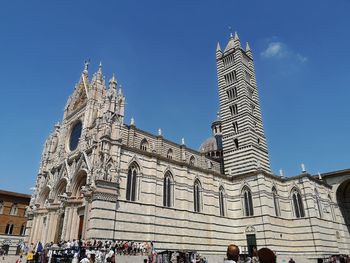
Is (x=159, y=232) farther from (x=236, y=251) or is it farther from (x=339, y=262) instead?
(x=236, y=251)

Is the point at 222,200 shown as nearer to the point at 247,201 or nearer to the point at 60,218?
the point at 247,201

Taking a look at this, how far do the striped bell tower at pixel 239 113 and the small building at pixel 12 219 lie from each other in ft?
94.6

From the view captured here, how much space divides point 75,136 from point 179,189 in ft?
38.6

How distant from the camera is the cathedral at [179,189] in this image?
23.2 metres

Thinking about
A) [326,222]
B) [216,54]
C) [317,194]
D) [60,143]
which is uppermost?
[216,54]

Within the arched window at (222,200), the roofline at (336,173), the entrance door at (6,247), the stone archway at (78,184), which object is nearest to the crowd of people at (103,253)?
the stone archway at (78,184)

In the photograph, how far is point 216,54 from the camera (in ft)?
136

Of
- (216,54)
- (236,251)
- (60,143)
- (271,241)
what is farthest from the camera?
(216,54)

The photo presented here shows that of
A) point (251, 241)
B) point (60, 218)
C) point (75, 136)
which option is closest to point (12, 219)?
point (75, 136)

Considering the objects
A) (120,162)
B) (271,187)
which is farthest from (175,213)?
(271,187)

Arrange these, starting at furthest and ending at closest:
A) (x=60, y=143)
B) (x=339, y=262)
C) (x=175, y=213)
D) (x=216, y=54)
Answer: (x=216, y=54), (x=60, y=143), (x=175, y=213), (x=339, y=262)

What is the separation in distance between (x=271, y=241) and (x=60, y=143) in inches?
916

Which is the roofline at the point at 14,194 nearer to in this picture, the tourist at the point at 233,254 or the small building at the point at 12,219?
the small building at the point at 12,219

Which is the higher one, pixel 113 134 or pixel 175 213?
pixel 113 134
